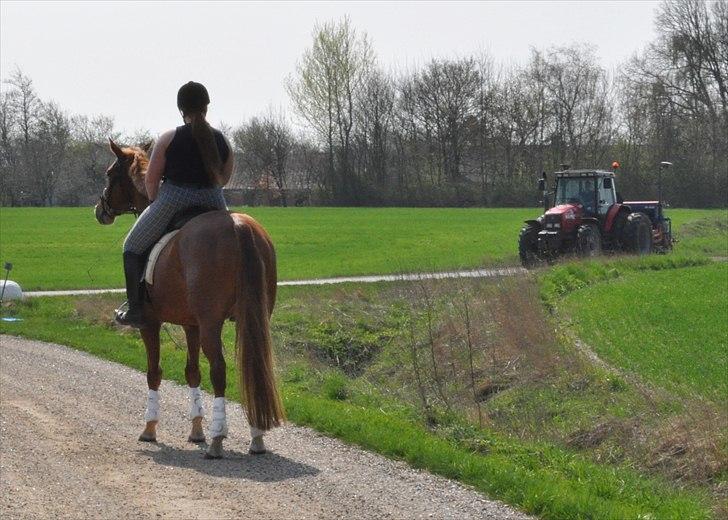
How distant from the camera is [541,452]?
9.96 meters

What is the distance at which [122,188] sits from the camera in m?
11.5

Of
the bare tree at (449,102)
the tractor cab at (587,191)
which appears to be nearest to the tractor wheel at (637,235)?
the tractor cab at (587,191)

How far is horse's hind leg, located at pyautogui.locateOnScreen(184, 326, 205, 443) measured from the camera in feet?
33.0

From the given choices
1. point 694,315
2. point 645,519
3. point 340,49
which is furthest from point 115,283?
point 340,49

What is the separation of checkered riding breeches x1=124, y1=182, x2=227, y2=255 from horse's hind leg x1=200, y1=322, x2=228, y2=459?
1.17 metres

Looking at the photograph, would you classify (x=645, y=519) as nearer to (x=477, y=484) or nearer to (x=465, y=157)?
(x=477, y=484)

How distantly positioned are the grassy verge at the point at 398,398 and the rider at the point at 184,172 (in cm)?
231

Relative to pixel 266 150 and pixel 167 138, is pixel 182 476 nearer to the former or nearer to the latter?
pixel 167 138

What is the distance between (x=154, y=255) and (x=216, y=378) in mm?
1347

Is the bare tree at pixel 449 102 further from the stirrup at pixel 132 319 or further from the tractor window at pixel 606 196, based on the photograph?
the stirrup at pixel 132 319

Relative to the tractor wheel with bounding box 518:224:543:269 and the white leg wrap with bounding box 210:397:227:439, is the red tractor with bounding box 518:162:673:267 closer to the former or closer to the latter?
the tractor wheel with bounding box 518:224:543:269

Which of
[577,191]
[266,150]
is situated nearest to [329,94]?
[266,150]

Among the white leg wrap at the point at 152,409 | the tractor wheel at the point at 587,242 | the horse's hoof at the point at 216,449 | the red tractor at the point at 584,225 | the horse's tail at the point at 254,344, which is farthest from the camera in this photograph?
the red tractor at the point at 584,225

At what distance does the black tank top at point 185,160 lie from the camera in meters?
9.80
